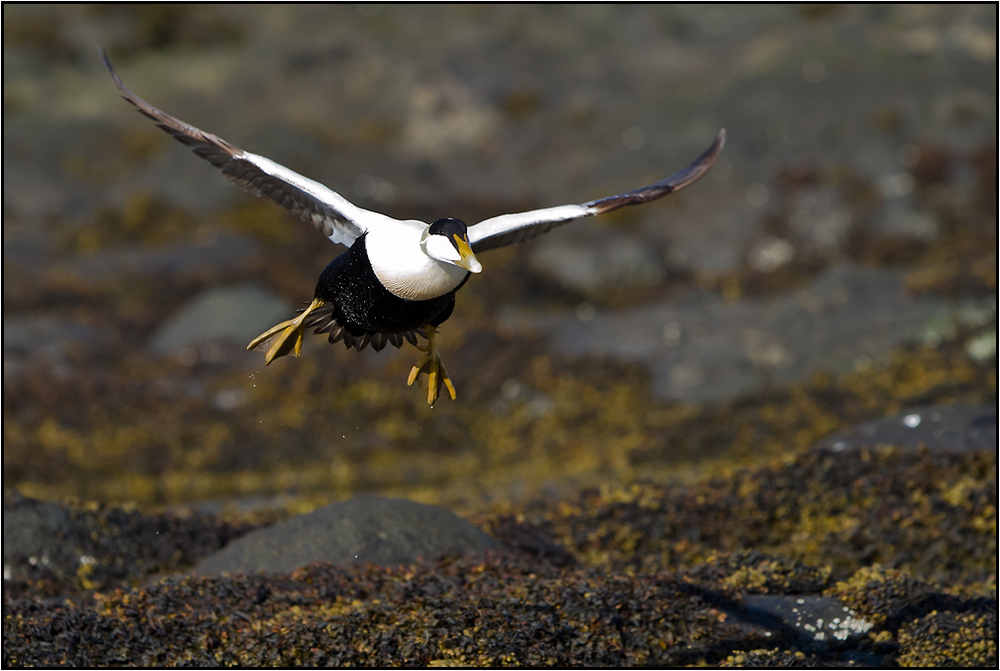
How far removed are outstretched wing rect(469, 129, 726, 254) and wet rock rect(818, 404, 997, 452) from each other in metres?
3.78

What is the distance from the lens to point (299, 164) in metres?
24.5

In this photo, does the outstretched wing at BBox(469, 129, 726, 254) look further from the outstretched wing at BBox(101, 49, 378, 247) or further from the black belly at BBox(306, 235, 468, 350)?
the outstretched wing at BBox(101, 49, 378, 247)

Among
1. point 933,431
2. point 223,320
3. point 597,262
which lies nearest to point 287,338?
point 933,431

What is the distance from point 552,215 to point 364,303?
1323mm

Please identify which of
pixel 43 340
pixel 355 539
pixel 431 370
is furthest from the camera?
pixel 43 340

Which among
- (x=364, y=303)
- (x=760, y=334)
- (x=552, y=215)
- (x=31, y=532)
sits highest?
(x=552, y=215)

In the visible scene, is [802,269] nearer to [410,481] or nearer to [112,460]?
[410,481]

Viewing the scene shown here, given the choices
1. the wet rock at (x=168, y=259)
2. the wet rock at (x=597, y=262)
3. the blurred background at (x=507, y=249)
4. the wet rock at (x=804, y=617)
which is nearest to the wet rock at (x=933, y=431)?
the blurred background at (x=507, y=249)

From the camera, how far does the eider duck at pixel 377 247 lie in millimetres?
6074

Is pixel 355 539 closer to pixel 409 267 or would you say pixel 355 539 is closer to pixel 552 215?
pixel 409 267

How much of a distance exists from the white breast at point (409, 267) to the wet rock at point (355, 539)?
2513mm

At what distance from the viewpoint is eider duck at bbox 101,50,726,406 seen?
607cm

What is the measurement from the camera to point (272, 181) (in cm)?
697

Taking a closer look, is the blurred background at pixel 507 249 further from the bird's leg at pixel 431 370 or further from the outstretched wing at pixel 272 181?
the outstretched wing at pixel 272 181
